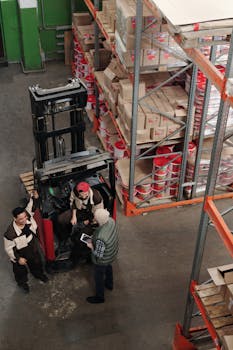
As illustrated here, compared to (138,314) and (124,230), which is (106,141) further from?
(138,314)

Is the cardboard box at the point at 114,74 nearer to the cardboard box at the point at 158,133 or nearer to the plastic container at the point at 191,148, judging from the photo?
the cardboard box at the point at 158,133

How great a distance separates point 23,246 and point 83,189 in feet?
4.19

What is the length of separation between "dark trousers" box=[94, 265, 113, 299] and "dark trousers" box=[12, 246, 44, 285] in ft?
3.33

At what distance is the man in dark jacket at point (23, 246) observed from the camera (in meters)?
7.48

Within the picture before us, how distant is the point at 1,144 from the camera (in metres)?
11.3

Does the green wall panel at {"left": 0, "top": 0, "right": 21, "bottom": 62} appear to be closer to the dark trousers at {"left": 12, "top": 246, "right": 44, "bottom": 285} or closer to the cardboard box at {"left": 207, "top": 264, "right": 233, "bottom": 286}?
the dark trousers at {"left": 12, "top": 246, "right": 44, "bottom": 285}

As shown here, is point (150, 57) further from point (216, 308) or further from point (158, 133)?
point (216, 308)

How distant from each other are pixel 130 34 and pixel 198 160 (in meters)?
2.62

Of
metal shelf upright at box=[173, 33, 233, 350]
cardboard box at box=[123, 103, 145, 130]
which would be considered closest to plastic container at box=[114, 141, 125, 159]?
cardboard box at box=[123, 103, 145, 130]

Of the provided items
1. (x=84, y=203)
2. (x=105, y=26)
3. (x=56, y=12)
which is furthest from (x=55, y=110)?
(x=56, y=12)

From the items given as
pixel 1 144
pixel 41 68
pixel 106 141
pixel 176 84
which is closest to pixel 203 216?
pixel 176 84

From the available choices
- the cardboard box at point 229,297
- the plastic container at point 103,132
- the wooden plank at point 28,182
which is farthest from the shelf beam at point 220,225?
the plastic container at point 103,132

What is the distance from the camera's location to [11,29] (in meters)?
13.8

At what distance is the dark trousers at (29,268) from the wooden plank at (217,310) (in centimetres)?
310
